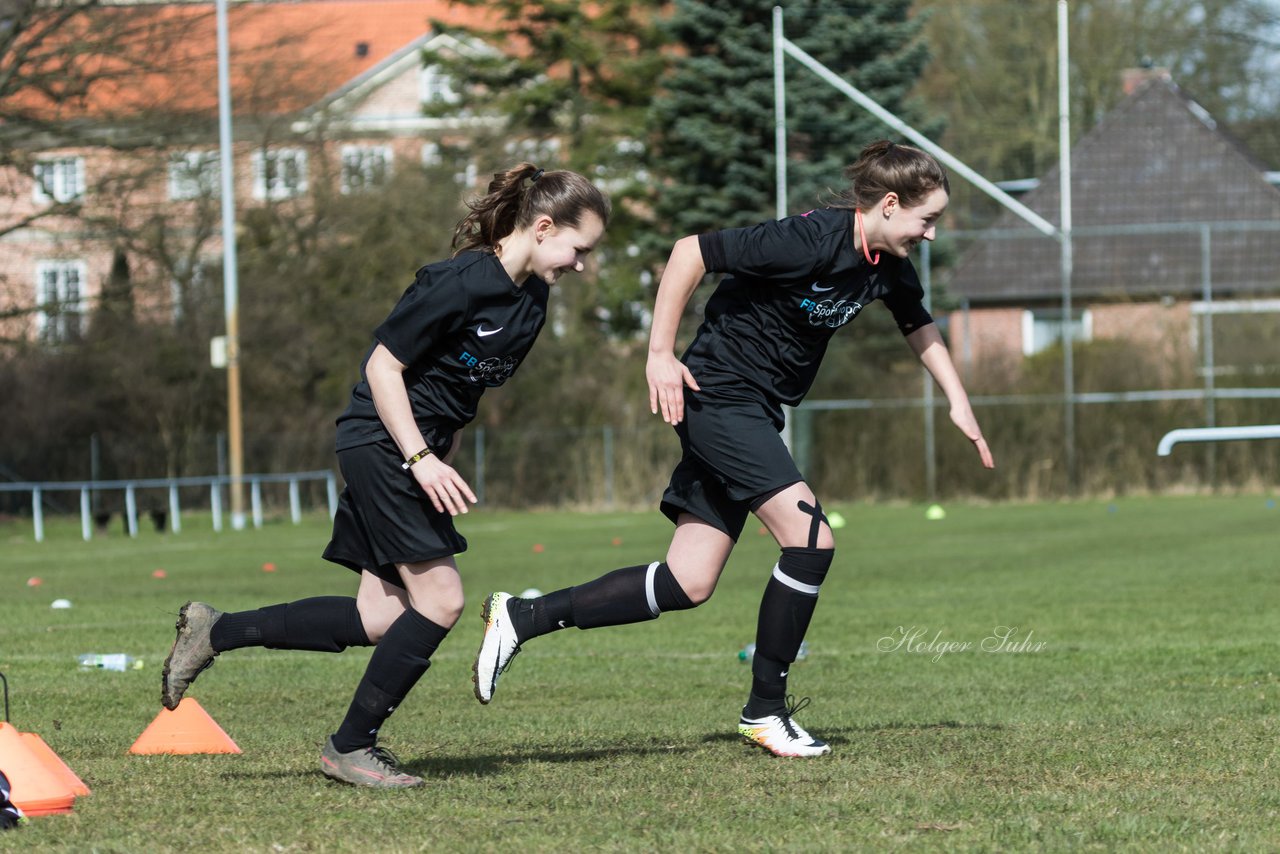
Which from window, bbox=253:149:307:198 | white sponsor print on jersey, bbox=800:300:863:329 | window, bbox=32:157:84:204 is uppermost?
window, bbox=253:149:307:198

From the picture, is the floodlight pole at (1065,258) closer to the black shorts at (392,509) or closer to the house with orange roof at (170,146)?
the house with orange roof at (170,146)

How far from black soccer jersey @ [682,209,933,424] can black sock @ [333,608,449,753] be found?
122 cm

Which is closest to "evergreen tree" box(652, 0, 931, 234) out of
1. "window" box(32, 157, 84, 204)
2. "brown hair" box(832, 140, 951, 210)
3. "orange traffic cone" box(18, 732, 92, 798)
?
"window" box(32, 157, 84, 204)

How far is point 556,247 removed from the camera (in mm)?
5062

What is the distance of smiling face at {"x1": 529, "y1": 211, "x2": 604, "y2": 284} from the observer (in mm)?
5051

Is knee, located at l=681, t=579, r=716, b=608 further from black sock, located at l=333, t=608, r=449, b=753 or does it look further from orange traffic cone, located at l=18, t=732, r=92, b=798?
orange traffic cone, located at l=18, t=732, r=92, b=798

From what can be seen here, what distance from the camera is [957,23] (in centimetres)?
3744

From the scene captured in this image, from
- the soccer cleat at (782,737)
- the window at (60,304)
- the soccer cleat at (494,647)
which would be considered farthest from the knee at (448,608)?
the window at (60,304)

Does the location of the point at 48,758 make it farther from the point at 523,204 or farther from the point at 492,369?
the point at 523,204

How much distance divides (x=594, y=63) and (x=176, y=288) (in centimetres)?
1237

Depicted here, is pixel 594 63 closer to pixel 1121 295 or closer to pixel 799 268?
pixel 1121 295

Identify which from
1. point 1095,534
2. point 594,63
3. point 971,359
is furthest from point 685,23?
point 1095,534

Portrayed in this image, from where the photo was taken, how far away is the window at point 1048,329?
26.8 metres

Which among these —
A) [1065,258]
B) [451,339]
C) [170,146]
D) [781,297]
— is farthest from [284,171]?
[451,339]
